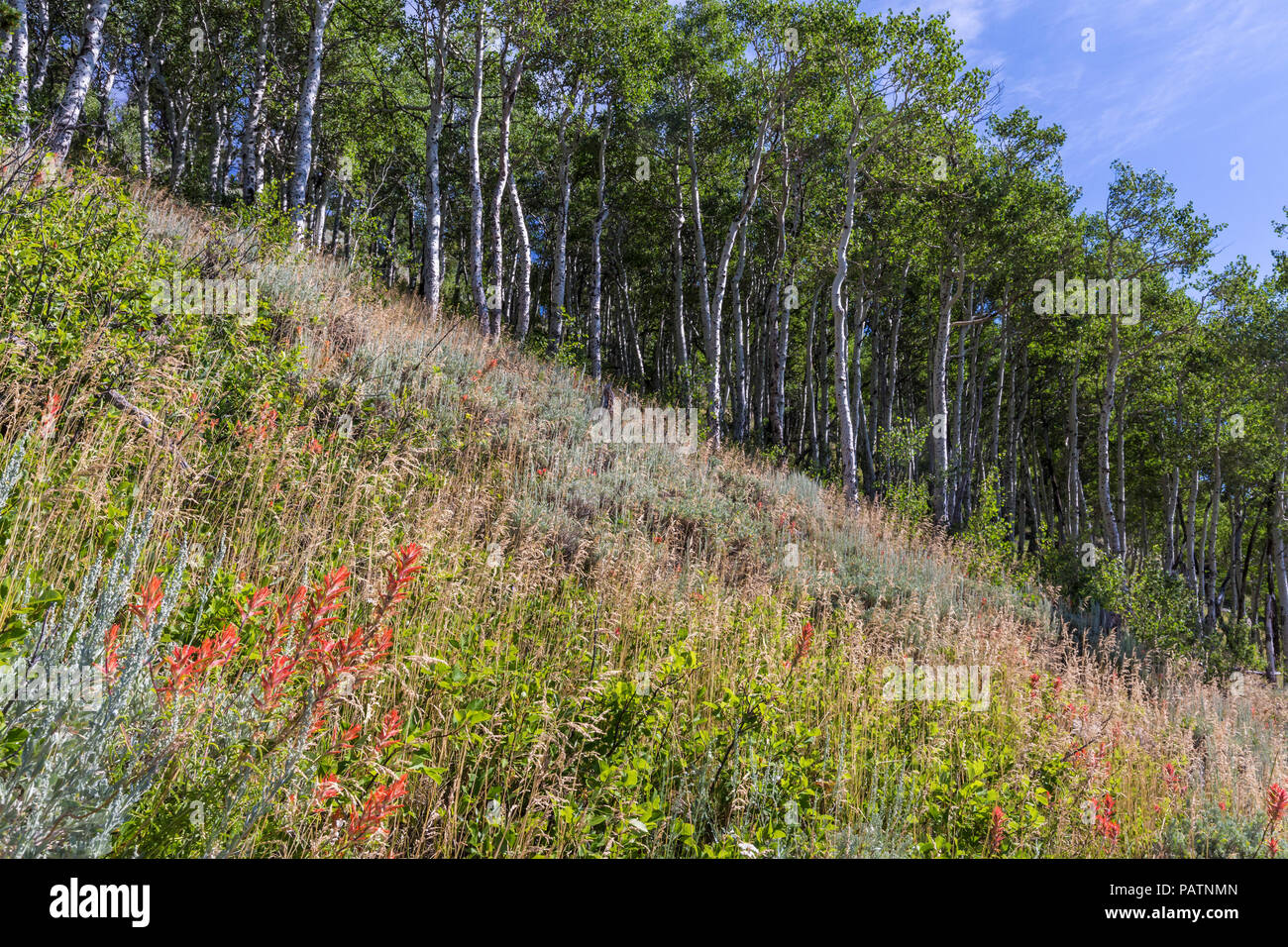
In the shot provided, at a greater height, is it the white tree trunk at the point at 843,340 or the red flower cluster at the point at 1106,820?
the white tree trunk at the point at 843,340

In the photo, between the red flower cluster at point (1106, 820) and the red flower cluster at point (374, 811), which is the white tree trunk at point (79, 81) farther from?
the red flower cluster at point (1106, 820)

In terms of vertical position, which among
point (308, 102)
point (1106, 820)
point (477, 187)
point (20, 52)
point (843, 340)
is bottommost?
point (1106, 820)

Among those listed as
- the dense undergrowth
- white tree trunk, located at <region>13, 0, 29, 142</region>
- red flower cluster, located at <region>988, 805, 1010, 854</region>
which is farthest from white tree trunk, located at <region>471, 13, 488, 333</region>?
red flower cluster, located at <region>988, 805, 1010, 854</region>

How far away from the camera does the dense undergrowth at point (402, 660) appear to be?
63.4 inches

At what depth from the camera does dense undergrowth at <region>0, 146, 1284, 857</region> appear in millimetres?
1611

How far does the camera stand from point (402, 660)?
263 cm

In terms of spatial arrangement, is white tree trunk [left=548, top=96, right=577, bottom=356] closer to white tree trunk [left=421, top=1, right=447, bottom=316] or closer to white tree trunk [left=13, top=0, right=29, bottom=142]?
white tree trunk [left=421, top=1, right=447, bottom=316]

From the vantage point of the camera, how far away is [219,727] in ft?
5.55

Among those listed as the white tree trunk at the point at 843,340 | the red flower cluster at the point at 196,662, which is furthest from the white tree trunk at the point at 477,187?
the red flower cluster at the point at 196,662

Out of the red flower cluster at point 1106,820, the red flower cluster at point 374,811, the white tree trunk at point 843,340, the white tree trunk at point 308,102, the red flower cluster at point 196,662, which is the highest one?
the white tree trunk at point 308,102

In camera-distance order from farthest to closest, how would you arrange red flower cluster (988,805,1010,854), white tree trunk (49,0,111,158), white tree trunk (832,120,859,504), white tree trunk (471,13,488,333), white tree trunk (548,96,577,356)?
white tree trunk (548,96,577,356) → white tree trunk (832,120,859,504) → white tree trunk (471,13,488,333) → white tree trunk (49,0,111,158) → red flower cluster (988,805,1010,854)

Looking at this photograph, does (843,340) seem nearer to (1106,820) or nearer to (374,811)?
(1106,820)

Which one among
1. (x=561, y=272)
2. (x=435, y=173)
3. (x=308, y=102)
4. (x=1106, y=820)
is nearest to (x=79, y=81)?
(x=308, y=102)

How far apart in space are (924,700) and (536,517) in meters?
3.46
